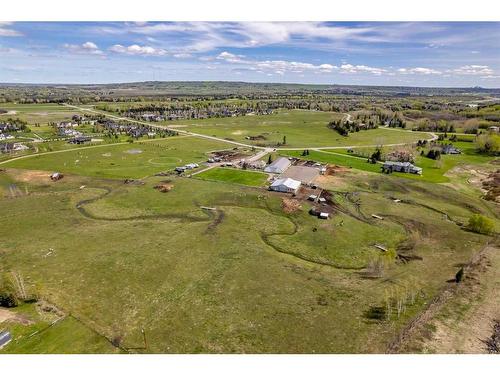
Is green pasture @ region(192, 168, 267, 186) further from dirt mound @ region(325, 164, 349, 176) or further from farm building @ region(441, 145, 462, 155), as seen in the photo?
farm building @ region(441, 145, 462, 155)

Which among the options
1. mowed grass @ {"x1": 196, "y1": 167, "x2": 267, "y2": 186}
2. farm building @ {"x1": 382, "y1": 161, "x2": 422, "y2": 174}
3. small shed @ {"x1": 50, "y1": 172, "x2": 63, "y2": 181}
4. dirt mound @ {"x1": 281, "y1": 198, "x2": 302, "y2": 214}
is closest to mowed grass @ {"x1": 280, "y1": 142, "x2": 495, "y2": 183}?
farm building @ {"x1": 382, "y1": 161, "x2": 422, "y2": 174}

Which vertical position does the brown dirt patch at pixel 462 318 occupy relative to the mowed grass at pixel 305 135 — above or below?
below

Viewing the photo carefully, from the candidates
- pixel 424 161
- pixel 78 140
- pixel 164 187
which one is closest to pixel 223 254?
pixel 164 187

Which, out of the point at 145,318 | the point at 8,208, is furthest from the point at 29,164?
the point at 145,318

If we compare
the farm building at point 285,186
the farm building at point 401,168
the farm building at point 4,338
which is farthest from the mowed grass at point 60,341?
the farm building at point 401,168

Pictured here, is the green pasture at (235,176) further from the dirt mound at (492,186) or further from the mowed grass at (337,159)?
the dirt mound at (492,186)
